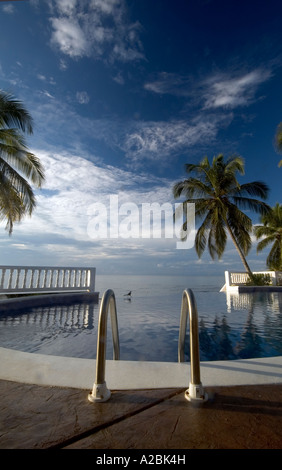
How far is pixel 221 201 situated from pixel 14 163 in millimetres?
13402

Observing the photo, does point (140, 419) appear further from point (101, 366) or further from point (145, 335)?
point (145, 335)

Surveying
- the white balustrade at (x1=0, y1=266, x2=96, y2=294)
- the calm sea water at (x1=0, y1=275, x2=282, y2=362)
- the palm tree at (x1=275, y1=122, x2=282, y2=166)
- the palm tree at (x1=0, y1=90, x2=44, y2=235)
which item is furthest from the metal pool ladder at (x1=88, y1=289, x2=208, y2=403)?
the palm tree at (x1=275, y1=122, x2=282, y2=166)

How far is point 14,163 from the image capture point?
9.55 m

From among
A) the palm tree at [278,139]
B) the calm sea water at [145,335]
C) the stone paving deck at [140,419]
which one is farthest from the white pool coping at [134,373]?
the palm tree at [278,139]

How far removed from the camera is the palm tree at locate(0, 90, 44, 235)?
906cm

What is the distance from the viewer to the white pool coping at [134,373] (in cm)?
177

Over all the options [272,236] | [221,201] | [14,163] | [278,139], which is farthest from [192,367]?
[272,236]

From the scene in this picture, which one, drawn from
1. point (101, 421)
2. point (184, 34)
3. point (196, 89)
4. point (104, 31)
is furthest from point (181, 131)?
point (101, 421)

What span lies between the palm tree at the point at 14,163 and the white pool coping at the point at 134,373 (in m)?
8.75

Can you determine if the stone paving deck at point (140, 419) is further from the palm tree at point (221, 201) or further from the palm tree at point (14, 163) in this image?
the palm tree at point (221, 201)

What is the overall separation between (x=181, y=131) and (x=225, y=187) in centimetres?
530

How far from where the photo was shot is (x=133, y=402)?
1505 millimetres

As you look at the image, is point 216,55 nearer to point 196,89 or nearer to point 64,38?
point 196,89

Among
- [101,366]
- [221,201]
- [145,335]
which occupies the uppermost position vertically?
[221,201]
